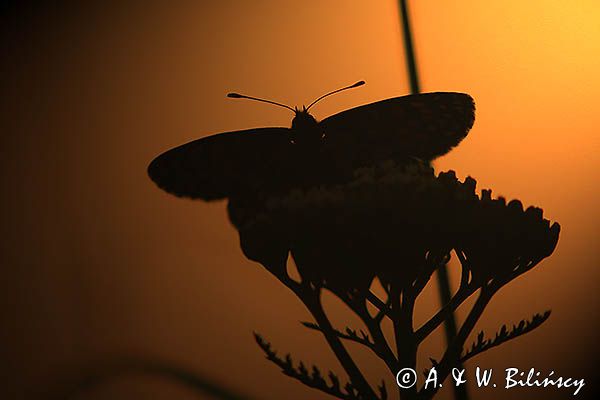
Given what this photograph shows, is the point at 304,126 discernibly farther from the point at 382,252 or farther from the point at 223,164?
the point at 382,252

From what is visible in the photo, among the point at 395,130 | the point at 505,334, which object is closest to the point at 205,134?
the point at 395,130

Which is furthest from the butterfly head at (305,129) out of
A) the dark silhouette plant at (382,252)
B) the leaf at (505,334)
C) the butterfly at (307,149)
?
the leaf at (505,334)

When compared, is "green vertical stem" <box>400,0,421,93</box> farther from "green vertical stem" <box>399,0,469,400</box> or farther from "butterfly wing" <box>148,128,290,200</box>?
"butterfly wing" <box>148,128,290,200</box>

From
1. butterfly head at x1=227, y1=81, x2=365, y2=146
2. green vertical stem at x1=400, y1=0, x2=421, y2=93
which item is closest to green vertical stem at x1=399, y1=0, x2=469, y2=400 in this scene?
green vertical stem at x1=400, y1=0, x2=421, y2=93

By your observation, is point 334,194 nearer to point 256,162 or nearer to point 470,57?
point 256,162

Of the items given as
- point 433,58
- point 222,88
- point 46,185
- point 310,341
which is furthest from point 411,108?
point 46,185

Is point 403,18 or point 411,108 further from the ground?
point 403,18
